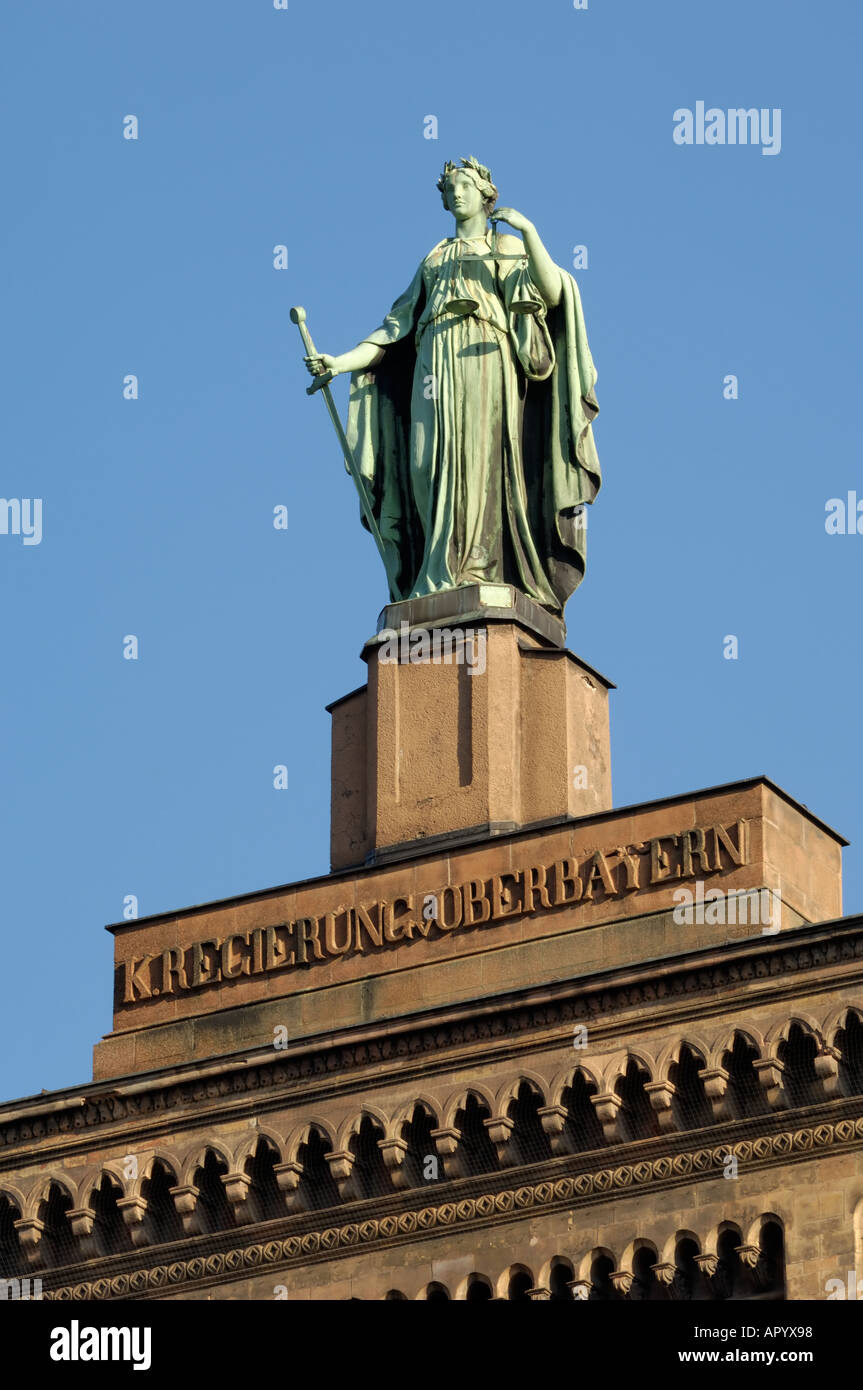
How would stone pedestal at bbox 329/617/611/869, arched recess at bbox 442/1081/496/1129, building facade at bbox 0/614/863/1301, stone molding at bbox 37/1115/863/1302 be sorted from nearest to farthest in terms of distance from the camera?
stone molding at bbox 37/1115/863/1302, building facade at bbox 0/614/863/1301, arched recess at bbox 442/1081/496/1129, stone pedestal at bbox 329/617/611/869

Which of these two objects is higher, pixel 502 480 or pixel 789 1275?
pixel 502 480

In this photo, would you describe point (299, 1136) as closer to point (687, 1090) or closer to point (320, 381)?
point (687, 1090)

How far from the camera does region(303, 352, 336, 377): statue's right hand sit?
54.6 metres

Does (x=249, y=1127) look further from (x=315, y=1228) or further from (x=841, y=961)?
(x=841, y=961)

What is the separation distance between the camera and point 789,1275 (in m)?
46.9

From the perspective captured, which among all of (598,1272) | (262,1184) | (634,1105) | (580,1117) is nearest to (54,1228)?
(262,1184)

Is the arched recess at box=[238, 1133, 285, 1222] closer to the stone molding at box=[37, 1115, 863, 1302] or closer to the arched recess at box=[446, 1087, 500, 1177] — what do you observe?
the stone molding at box=[37, 1115, 863, 1302]

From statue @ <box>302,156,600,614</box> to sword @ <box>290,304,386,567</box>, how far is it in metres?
0.02

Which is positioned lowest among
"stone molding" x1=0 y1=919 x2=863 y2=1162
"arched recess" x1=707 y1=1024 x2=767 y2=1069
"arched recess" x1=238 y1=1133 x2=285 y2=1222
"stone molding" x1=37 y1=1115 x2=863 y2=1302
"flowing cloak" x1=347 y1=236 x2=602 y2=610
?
"stone molding" x1=37 y1=1115 x2=863 y2=1302

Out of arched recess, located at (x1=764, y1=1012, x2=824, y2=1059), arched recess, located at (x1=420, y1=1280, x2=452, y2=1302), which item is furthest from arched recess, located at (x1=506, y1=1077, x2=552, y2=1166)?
arched recess, located at (x1=764, y1=1012, x2=824, y2=1059)

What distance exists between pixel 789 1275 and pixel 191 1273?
6702 mm

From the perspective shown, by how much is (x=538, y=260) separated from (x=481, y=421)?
1.85 m
